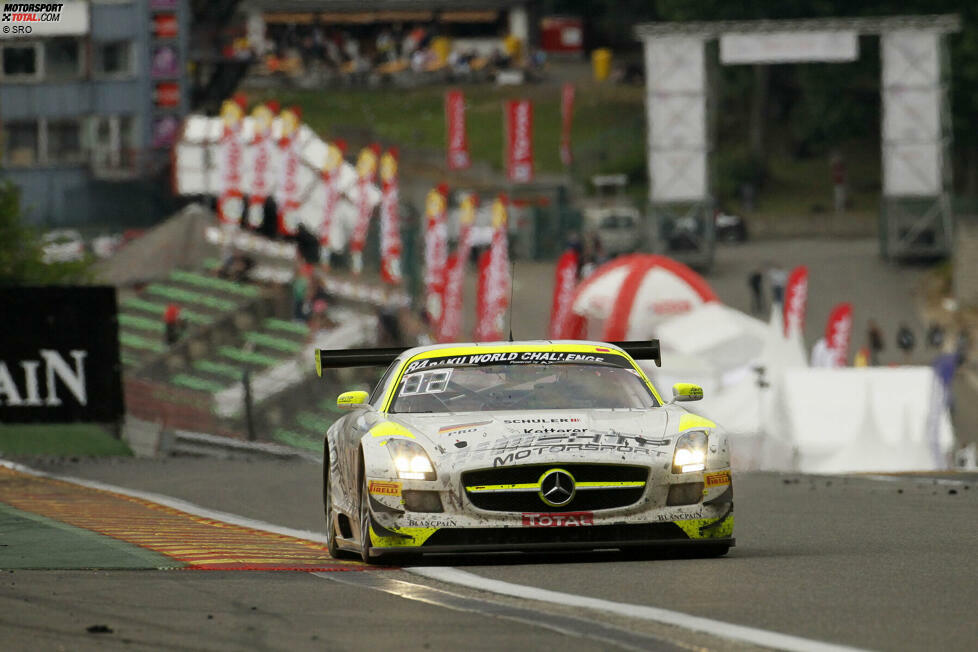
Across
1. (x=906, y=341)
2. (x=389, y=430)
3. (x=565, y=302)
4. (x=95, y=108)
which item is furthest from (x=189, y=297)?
(x=389, y=430)

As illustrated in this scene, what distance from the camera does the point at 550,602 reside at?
868 centimetres

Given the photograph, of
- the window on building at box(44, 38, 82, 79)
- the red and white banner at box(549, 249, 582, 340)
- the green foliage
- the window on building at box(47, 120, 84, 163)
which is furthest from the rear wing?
the window on building at box(47, 120, 84, 163)

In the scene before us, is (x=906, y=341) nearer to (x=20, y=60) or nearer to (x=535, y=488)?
(x=20, y=60)

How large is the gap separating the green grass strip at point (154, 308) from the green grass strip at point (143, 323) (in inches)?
17.4

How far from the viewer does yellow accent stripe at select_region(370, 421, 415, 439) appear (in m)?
10.4

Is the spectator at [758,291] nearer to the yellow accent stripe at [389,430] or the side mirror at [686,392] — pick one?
the side mirror at [686,392]

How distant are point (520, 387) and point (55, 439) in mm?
14846

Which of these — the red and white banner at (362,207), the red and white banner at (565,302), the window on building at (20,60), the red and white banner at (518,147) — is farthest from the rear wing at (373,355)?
the window on building at (20,60)

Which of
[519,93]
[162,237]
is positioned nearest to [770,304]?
[162,237]

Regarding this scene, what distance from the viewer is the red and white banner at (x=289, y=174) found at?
52438 millimetres

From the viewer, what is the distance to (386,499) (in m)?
10.2

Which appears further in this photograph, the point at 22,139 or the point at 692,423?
the point at 22,139

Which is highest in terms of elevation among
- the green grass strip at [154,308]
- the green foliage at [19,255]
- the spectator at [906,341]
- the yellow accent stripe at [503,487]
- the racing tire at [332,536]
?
the yellow accent stripe at [503,487]

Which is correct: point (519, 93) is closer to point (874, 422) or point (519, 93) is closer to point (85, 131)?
point (85, 131)
